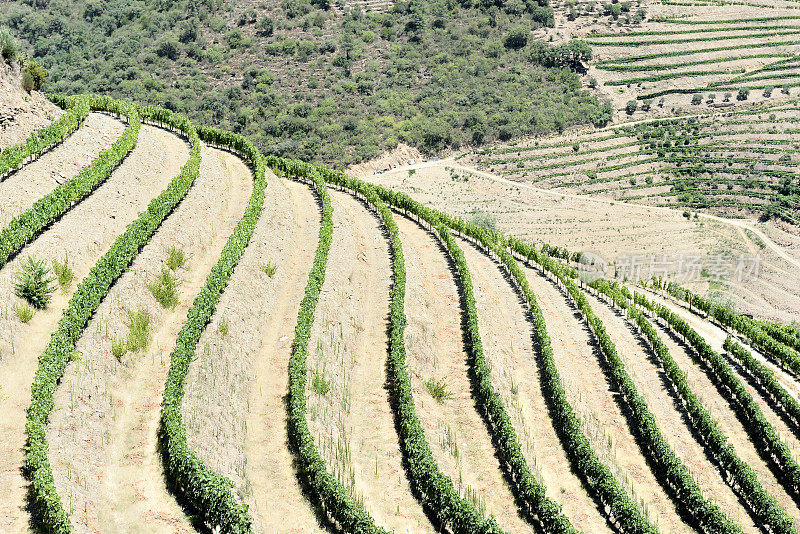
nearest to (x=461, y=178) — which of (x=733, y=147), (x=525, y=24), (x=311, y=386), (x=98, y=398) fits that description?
(x=733, y=147)

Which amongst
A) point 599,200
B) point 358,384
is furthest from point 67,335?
point 599,200

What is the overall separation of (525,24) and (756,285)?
7950cm

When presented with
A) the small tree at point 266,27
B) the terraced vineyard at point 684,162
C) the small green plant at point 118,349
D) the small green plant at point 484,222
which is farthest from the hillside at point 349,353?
the small tree at point 266,27

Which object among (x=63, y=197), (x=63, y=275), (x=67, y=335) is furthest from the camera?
(x=63, y=197)

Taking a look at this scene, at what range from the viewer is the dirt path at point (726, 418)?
132 feet

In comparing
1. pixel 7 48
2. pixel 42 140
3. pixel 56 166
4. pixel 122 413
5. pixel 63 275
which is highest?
pixel 7 48

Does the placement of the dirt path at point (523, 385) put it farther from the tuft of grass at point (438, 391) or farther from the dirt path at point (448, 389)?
the tuft of grass at point (438, 391)

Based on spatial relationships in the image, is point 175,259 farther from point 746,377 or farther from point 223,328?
point 746,377

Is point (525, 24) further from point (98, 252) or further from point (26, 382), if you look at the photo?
point (26, 382)

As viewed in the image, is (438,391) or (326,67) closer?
(438,391)

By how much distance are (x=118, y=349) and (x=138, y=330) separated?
7.05 feet

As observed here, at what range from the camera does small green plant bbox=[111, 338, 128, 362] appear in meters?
35.9

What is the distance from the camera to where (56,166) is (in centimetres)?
5000

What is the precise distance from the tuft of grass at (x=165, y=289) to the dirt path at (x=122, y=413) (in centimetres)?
38
